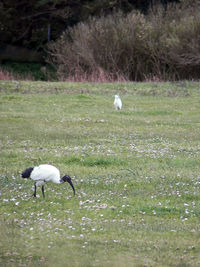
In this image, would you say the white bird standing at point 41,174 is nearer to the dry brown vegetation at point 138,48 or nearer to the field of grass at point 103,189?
the field of grass at point 103,189

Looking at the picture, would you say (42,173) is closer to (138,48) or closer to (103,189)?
(103,189)

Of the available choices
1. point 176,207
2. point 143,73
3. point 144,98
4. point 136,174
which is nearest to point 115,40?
point 143,73

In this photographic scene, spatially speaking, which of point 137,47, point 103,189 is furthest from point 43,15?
point 103,189

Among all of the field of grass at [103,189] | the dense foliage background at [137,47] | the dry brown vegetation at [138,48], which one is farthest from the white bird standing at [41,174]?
the dry brown vegetation at [138,48]

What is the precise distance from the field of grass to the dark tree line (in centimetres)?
3084

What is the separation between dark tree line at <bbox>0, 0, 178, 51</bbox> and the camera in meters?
51.8

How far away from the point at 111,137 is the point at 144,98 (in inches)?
400

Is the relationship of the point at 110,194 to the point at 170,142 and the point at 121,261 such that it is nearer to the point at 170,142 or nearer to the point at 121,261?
the point at 121,261

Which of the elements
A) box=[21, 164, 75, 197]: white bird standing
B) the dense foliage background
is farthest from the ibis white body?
the dense foliage background

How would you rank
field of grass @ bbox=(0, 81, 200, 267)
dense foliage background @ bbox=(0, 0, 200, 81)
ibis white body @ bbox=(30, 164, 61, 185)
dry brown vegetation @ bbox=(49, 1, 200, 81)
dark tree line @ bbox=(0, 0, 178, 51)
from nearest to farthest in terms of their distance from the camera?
field of grass @ bbox=(0, 81, 200, 267)
ibis white body @ bbox=(30, 164, 61, 185)
dense foliage background @ bbox=(0, 0, 200, 81)
dry brown vegetation @ bbox=(49, 1, 200, 81)
dark tree line @ bbox=(0, 0, 178, 51)

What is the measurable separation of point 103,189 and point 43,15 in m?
47.2

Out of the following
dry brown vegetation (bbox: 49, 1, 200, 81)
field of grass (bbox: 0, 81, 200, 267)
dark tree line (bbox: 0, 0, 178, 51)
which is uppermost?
dark tree line (bbox: 0, 0, 178, 51)

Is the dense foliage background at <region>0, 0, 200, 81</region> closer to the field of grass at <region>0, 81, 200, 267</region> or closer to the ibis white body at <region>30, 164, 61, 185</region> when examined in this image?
the field of grass at <region>0, 81, 200, 267</region>

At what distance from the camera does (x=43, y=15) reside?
55312 millimetres
